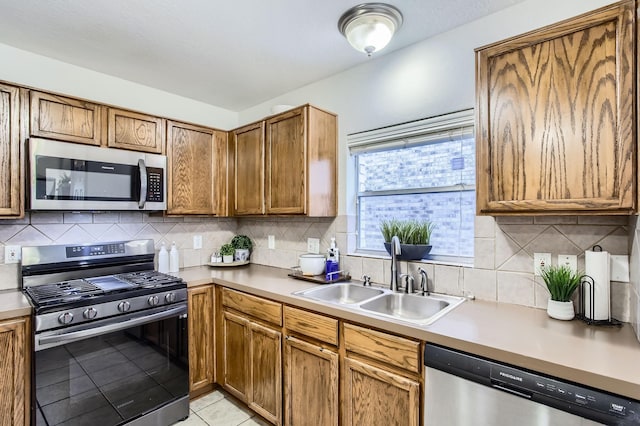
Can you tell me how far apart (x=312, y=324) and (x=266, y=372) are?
57cm

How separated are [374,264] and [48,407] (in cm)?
200

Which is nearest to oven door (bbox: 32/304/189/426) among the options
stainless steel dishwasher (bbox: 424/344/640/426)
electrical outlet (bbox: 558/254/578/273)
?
stainless steel dishwasher (bbox: 424/344/640/426)

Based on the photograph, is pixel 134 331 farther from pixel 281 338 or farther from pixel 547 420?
pixel 547 420

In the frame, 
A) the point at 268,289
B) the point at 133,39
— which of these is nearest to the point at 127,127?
the point at 133,39

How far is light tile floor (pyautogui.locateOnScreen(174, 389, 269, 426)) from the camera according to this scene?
2.15 metres

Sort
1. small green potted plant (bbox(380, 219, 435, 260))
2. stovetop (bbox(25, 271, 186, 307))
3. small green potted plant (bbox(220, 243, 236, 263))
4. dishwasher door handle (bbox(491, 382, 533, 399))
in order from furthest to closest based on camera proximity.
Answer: small green potted plant (bbox(220, 243, 236, 263)), small green potted plant (bbox(380, 219, 435, 260)), stovetop (bbox(25, 271, 186, 307)), dishwasher door handle (bbox(491, 382, 533, 399))

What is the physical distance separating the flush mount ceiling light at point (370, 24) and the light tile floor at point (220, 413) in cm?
245

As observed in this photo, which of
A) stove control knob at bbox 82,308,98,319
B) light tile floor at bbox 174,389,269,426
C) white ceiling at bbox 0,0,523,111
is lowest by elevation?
light tile floor at bbox 174,389,269,426

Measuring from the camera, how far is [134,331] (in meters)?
1.99

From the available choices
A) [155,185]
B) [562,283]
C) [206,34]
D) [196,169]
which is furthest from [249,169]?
[562,283]

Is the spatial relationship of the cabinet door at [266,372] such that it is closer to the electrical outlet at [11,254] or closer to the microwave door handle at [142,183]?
the microwave door handle at [142,183]

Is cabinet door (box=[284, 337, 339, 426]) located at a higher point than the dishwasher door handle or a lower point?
lower

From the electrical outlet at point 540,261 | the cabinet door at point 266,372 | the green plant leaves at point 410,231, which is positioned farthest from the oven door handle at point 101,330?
the electrical outlet at point 540,261

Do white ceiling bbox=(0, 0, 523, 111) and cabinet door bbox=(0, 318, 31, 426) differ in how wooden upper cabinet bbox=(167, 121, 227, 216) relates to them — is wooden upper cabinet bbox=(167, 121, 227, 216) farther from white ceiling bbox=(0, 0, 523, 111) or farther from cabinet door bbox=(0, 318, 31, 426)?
cabinet door bbox=(0, 318, 31, 426)
